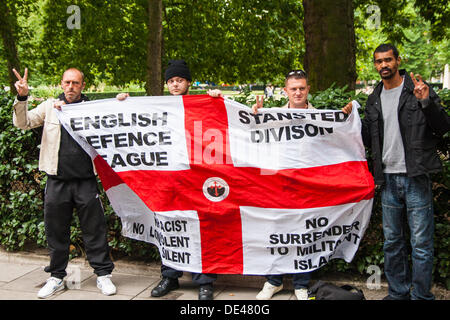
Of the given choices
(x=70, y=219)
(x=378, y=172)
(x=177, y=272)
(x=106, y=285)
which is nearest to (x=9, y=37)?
(x=70, y=219)

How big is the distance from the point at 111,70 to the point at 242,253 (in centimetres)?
1329

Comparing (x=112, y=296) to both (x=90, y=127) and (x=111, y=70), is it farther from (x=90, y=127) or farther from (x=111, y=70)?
(x=111, y=70)

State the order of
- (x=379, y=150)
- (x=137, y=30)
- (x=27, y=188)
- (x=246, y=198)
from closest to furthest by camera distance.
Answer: (x=379, y=150) → (x=246, y=198) → (x=27, y=188) → (x=137, y=30)

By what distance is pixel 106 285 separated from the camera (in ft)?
16.0

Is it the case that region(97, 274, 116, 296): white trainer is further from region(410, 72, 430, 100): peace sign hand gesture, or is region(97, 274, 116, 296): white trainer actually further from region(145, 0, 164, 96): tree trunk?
region(145, 0, 164, 96): tree trunk

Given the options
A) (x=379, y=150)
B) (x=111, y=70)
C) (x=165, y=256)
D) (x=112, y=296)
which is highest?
(x=111, y=70)

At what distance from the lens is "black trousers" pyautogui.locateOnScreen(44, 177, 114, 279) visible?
4.80 meters

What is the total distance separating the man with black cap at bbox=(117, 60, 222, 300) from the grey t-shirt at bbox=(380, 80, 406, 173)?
1.50 m

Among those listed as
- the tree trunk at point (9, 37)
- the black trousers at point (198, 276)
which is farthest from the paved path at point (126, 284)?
the tree trunk at point (9, 37)

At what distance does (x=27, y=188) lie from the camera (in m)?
5.80

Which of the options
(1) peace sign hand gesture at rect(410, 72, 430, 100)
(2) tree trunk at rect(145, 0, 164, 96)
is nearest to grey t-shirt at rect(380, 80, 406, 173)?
(1) peace sign hand gesture at rect(410, 72, 430, 100)

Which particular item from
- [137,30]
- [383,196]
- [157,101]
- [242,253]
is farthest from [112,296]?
[137,30]

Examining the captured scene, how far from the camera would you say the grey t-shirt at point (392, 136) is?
404 cm

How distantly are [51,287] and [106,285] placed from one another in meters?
0.54
